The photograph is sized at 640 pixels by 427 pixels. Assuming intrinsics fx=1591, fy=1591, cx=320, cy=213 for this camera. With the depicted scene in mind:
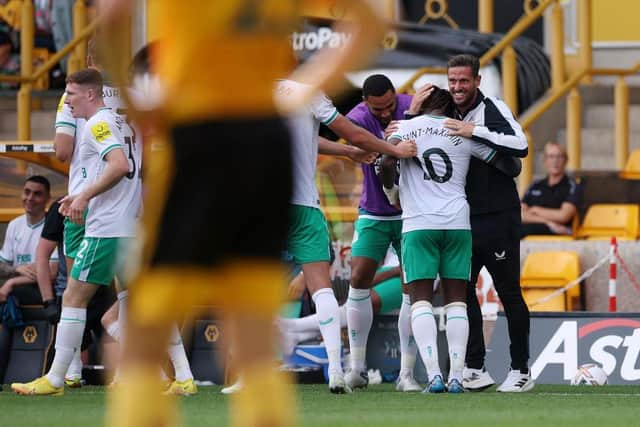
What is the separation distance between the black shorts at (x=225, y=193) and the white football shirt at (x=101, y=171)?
15.9 ft

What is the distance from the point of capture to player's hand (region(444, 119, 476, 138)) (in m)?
9.67

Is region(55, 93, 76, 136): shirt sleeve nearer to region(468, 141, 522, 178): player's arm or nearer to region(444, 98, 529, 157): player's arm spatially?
region(444, 98, 529, 157): player's arm

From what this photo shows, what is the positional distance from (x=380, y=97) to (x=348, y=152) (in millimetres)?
475

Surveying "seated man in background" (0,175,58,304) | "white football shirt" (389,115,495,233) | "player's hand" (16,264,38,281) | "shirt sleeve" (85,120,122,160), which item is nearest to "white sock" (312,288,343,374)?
"white football shirt" (389,115,495,233)

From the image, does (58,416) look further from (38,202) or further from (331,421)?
(38,202)

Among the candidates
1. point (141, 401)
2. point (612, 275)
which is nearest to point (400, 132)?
point (612, 275)

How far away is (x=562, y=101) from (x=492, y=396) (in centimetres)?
857

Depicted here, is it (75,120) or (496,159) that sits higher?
(75,120)

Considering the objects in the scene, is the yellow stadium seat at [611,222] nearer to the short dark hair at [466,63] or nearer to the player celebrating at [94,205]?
the short dark hair at [466,63]

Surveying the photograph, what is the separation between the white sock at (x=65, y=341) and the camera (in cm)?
936

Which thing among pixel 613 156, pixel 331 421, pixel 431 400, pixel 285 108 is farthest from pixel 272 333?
pixel 613 156

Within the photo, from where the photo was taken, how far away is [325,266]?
374 inches

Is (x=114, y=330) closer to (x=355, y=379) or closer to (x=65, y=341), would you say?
(x=65, y=341)

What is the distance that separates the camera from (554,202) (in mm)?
15094
